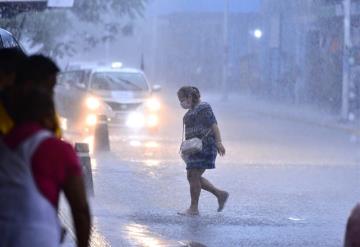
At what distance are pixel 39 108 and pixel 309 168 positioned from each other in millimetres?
15546

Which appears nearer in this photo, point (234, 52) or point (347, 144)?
point (347, 144)

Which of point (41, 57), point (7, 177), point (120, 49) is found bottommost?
point (120, 49)

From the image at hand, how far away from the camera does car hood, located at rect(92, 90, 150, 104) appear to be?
2795cm

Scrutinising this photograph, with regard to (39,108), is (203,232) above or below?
below

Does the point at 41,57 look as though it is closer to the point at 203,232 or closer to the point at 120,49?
the point at 203,232

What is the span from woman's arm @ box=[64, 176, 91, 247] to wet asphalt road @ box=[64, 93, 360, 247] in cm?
516

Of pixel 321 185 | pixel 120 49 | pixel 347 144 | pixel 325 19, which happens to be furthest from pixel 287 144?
pixel 120 49

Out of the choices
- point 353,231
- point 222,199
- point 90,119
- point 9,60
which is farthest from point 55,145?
point 90,119

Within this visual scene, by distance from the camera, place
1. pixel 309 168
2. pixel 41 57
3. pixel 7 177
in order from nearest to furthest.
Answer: pixel 7 177
pixel 41 57
pixel 309 168

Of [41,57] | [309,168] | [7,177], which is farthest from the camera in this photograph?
[309,168]

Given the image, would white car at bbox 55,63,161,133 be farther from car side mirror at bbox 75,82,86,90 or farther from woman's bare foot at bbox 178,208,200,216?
woman's bare foot at bbox 178,208,200,216

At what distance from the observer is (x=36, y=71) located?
5102mm

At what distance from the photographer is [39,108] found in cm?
492

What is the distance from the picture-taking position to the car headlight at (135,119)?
1102 inches
